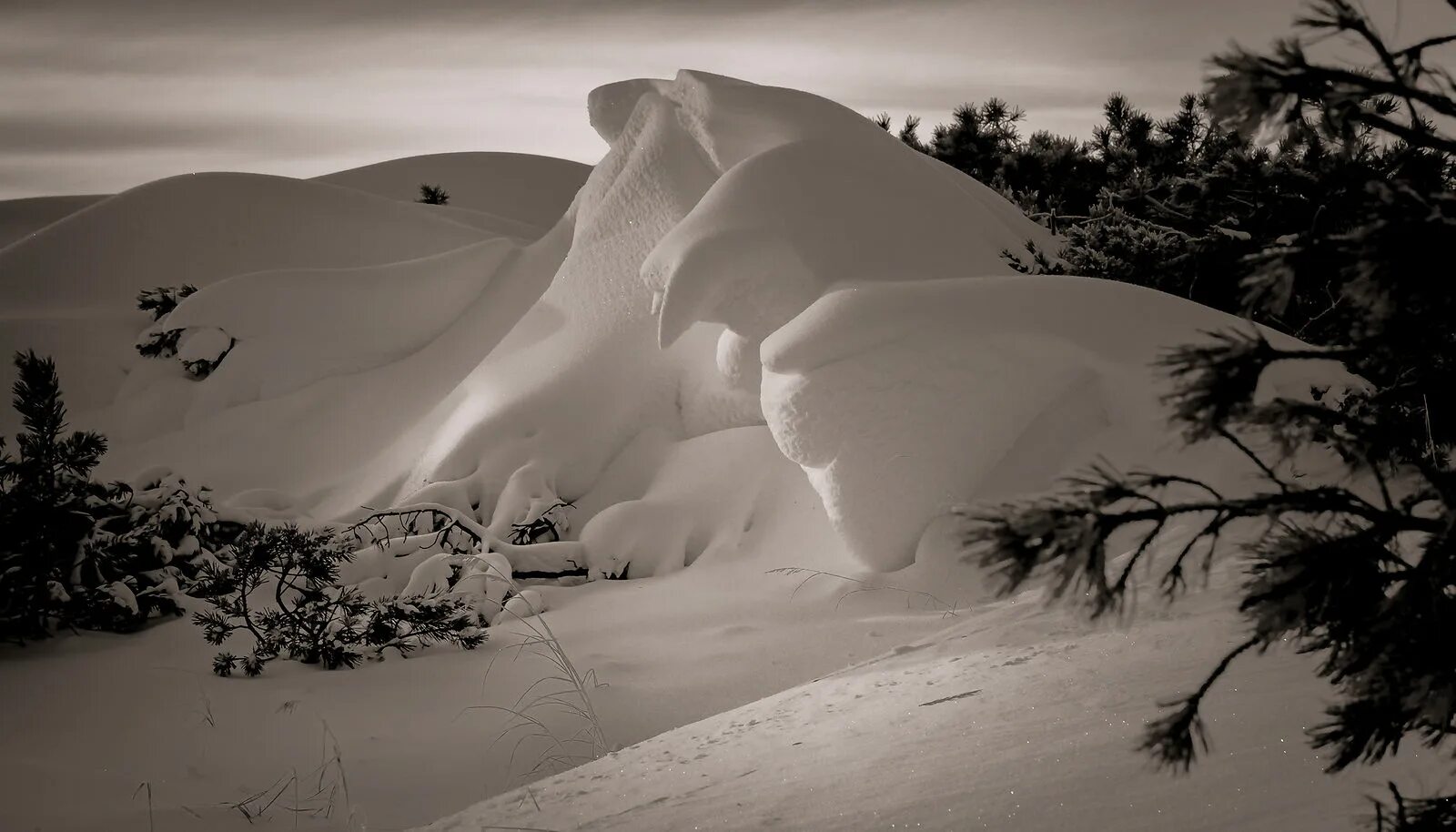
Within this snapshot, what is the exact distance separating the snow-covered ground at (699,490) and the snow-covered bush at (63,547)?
210 mm

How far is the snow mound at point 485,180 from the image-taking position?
23766 mm

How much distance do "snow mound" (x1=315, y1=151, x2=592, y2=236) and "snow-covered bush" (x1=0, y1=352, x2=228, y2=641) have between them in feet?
53.9

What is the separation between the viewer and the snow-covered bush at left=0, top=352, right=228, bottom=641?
5.77 meters

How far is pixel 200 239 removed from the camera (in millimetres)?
12961

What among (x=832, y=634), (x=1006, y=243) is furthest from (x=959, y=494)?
(x=1006, y=243)

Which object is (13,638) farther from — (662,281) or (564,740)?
(662,281)

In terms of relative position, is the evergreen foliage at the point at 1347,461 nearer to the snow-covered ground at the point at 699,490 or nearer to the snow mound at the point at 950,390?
the snow-covered ground at the point at 699,490

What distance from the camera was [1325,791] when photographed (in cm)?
204

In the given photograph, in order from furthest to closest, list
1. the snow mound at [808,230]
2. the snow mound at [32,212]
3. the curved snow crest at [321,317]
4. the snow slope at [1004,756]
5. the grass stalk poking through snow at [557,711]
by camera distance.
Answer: the snow mound at [32,212]
the curved snow crest at [321,317]
the snow mound at [808,230]
the grass stalk poking through snow at [557,711]
the snow slope at [1004,756]

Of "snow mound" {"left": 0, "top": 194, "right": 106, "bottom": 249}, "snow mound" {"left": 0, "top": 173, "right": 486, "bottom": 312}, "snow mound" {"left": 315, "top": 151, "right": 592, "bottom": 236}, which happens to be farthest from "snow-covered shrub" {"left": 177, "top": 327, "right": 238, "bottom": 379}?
"snow mound" {"left": 0, "top": 194, "right": 106, "bottom": 249}

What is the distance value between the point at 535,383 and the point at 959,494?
12.4 ft

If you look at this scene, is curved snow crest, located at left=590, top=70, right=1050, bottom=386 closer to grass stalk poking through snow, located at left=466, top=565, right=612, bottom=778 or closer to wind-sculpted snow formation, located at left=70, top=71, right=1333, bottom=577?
wind-sculpted snow formation, located at left=70, top=71, right=1333, bottom=577

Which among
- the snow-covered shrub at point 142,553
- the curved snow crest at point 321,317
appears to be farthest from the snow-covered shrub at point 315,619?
the curved snow crest at point 321,317

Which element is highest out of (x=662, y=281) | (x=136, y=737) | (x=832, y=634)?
(x=662, y=281)
